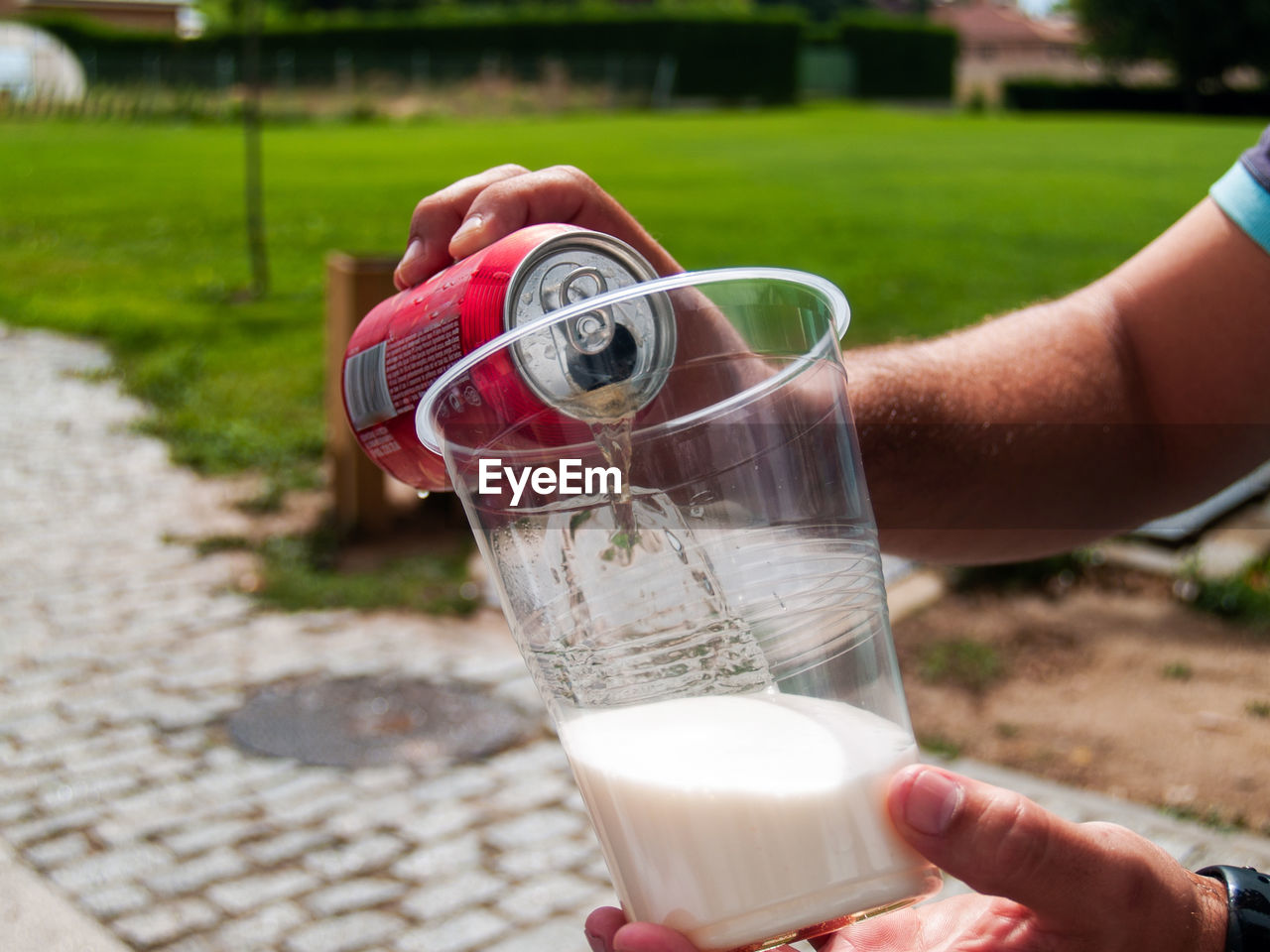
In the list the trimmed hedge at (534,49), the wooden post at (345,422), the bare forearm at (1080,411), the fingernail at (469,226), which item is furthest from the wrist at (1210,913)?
the trimmed hedge at (534,49)

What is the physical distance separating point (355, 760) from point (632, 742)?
108 inches

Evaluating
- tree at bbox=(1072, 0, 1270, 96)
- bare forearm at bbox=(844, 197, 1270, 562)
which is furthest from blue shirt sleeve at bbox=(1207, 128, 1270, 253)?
tree at bbox=(1072, 0, 1270, 96)

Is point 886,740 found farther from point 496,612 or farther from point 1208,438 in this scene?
point 496,612

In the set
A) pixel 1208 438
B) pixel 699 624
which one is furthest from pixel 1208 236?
pixel 699 624

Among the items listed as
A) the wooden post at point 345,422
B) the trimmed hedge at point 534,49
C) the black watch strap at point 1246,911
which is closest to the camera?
the black watch strap at point 1246,911

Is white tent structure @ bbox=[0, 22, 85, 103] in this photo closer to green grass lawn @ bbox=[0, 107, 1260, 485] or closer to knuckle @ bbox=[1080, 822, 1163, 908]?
green grass lawn @ bbox=[0, 107, 1260, 485]

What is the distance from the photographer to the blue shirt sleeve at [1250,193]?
1.76 metres

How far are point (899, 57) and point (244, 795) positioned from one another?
45852 mm

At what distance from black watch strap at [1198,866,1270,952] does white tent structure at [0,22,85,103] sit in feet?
105

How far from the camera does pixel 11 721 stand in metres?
3.90

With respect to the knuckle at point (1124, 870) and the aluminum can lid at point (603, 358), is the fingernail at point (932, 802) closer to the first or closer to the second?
the knuckle at point (1124, 870)

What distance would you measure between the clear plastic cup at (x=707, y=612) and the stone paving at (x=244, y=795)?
1.90 metres

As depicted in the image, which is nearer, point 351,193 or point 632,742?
point 632,742

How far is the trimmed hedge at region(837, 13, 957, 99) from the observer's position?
44938mm
